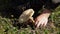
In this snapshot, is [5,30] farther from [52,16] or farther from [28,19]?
[52,16]

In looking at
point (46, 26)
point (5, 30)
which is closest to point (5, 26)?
point (5, 30)

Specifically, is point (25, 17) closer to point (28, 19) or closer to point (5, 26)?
point (28, 19)

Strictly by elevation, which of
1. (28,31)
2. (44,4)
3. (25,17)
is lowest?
(28,31)

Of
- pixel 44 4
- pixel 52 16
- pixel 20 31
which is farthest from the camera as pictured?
pixel 44 4

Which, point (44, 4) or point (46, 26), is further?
point (44, 4)

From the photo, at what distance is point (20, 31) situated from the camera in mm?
2988

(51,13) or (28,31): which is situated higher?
(51,13)

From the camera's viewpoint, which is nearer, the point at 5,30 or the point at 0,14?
the point at 5,30

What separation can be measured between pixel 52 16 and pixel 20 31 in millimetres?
541

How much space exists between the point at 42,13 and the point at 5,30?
612mm

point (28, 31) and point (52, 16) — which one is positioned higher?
point (52, 16)

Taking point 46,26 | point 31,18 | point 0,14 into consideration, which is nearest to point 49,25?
point 46,26

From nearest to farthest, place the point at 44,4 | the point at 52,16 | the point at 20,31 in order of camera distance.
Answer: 1. the point at 20,31
2. the point at 52,16
3. the point at 44,4

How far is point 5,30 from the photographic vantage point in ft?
9.92
